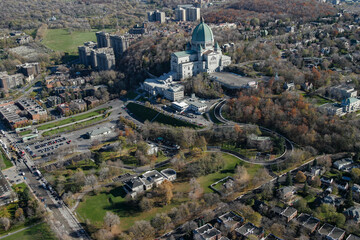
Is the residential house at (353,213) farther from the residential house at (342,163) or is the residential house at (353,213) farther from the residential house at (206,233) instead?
the residential house at (206,233)

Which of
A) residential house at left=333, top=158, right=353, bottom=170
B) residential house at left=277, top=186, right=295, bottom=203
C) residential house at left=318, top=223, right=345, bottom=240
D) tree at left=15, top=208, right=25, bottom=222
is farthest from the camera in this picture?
residential house at left=333, top=158, right=353, bottom=170

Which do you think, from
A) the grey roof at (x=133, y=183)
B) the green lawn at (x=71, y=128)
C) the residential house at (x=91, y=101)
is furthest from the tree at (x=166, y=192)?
the residential house at (x=91, y=101)

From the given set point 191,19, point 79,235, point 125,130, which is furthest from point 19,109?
point 191,19

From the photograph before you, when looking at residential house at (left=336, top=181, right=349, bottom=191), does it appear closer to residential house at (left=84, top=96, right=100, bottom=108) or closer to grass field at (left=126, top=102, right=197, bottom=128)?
grass field at (left=126, top=102, right=197, bottom=128)

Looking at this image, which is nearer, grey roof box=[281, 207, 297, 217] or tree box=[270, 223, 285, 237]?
tree box=[270, 223, 285, 237]

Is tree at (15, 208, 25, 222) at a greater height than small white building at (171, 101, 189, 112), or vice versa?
small white building at (171, 101, 189, 112)

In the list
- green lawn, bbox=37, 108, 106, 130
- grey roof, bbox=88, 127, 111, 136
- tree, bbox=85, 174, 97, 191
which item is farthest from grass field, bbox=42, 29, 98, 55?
tree, bbox=85, 174, 97, 191
